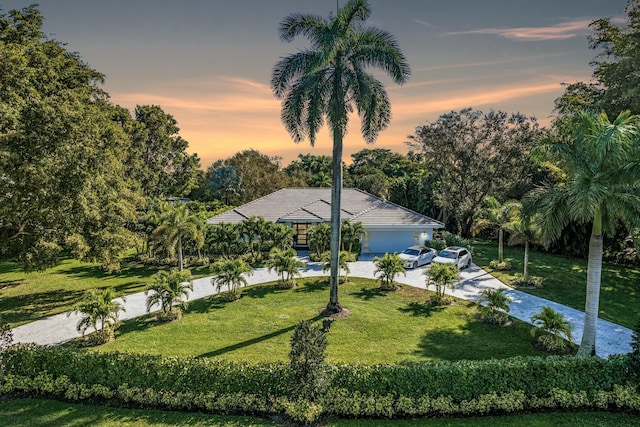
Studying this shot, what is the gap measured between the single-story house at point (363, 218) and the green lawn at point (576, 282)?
202 inches

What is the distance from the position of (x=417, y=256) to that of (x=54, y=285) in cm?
2188

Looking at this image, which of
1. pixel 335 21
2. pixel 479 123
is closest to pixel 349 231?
pixel 335 21

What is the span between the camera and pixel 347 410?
30.7 ft

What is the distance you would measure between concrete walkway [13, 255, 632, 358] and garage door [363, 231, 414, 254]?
4216 millimetres

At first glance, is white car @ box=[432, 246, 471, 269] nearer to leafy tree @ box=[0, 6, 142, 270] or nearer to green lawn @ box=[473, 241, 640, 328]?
green lawn @ box=[473, 241, 640, 328]

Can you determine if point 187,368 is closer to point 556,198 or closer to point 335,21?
point 556,198

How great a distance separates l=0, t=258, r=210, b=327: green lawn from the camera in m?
17.3

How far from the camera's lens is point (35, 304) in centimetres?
1817

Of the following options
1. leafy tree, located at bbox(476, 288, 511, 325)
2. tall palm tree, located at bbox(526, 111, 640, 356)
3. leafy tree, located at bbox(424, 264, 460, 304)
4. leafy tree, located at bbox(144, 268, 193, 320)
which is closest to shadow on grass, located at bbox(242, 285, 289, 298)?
leafy tree, located at bbox(144, 268, 193, 320)

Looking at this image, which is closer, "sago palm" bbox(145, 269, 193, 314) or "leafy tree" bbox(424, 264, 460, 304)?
"sago palm" bbox(145, 269, 193, 314)

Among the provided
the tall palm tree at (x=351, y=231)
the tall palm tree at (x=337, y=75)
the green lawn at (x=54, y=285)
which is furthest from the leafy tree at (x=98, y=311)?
the tall palm tree at (x=351, y=231)

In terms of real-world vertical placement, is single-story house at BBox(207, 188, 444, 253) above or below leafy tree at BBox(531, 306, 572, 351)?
above

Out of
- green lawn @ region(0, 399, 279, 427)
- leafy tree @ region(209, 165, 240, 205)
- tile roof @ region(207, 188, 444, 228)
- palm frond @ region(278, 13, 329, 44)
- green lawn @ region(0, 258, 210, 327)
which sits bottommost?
green lawn @ region(0, 399, 279, 427)

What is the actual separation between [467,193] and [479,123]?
6826 mm
